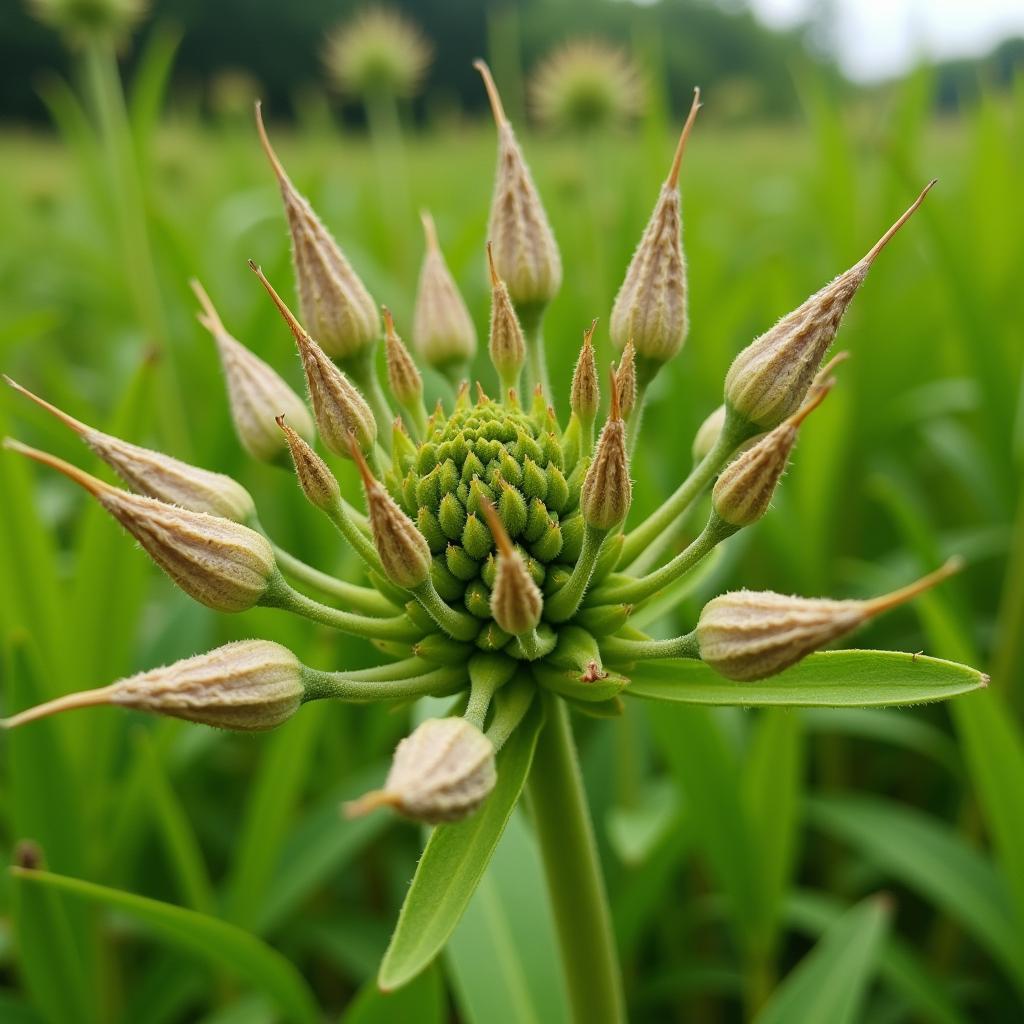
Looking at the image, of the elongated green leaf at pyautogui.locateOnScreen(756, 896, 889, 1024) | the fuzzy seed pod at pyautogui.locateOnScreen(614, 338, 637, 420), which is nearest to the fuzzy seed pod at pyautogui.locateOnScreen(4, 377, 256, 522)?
the fuzzy seed pod at pyautogui.locateOnScreen(614, 338, 637, 420)

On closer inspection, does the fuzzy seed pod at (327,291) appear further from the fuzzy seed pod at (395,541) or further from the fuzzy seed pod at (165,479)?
the fuzzy seed pod at (395,541)

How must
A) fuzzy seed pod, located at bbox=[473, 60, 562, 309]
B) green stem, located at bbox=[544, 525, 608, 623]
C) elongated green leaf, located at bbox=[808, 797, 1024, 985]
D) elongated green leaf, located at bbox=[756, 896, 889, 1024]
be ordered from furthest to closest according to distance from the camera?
elongated green leaf, located at bbox=[808, 797, 1024, 985]
elongated green leaf, located at bbox=[756, 896, 889, 1024]
fuzzy seed pod, located at bbox=[473, 60, 562, 309]
green stem, located at bbox=[544, 525, 608, 623]

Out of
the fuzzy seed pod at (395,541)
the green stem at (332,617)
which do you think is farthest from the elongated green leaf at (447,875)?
the fuzzy seed pod at (395,541)

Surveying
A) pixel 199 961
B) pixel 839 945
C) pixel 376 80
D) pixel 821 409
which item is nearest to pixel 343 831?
pixel 199 961

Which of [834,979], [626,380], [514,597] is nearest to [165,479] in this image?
[514,597]

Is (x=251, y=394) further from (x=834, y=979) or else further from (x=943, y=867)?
(x=943, y=867)

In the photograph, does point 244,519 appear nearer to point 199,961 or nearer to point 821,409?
point 199,961

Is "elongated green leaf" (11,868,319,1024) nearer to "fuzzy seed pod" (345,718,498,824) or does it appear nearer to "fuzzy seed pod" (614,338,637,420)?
"fuzzy seed pod" (345,718,498,824)
